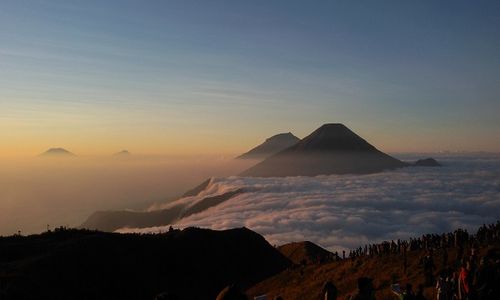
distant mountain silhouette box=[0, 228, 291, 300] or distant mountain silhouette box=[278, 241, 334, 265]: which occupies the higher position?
distant mountain silhouette box=[0, 228, 291, 300]

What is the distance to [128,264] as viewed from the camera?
58.4 m

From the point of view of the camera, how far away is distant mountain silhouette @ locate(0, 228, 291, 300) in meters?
46.1

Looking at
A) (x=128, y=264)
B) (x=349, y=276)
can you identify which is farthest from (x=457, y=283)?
(x=128, y=264)

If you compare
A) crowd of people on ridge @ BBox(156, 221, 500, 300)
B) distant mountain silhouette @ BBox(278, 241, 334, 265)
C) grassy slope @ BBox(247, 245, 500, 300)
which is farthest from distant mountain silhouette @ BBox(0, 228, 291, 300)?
crowd of people on ridge @ BBox(156, 221, 500, 300)

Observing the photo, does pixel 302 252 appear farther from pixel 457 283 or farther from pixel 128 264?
pixel 457 283

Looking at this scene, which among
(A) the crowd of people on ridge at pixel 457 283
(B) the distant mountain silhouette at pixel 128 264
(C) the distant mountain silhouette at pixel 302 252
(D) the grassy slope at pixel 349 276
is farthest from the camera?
(C) the distant mountain silhouette at pixel 302 252

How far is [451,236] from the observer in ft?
136

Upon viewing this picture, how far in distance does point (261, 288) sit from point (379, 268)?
52.2ft

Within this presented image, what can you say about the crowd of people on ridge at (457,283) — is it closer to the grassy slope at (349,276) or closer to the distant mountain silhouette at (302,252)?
the grassy slope at (349,276)

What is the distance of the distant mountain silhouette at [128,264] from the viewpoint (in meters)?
46.1

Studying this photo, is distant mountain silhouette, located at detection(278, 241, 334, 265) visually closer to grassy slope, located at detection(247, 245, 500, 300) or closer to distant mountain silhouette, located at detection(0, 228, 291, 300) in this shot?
distant mountain silhouette, located at detection(0, 228, 291, 300)

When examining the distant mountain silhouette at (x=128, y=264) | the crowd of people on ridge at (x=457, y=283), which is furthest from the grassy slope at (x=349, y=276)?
the distant mountain silhouette at (x=128, y=264)

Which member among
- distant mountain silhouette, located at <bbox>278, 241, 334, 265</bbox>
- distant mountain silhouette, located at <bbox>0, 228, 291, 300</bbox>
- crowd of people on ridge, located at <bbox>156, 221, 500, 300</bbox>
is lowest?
distant mountain silhouette, located at <bbox>278, 241, 334, 265</bbox>

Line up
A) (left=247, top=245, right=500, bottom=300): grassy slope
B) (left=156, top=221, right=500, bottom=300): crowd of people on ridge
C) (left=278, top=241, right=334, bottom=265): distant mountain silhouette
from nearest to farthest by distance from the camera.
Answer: (left=156, top=221, right=500, bottom=300): crowd of people on ridge, (left=247, top=245, right=500, bottom=300): grassy slope, (left=278, top=241, right=334, bottom=265): distant mountain silhouette
